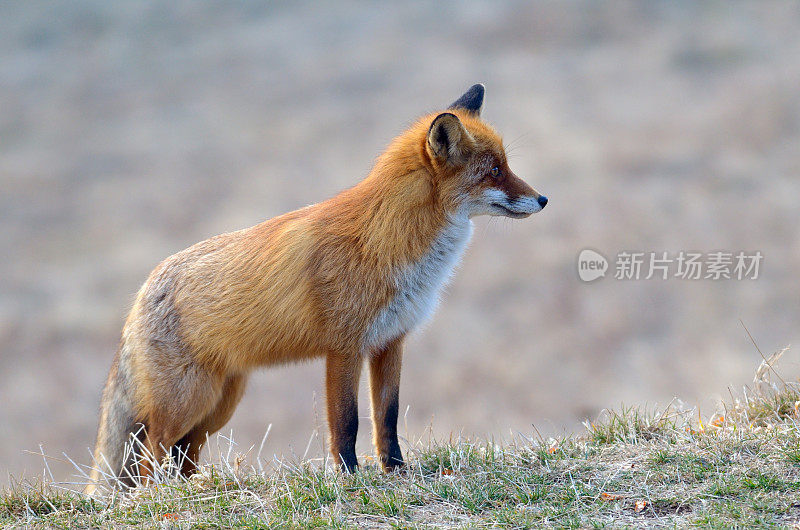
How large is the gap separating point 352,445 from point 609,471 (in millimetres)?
1550

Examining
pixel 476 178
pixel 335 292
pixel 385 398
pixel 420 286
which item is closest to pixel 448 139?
pixel 476 178

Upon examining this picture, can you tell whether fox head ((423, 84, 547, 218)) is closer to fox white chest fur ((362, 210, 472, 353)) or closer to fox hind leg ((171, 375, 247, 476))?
fox white chest fur ((362, 210, 472, 353))

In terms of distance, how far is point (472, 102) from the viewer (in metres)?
5.65

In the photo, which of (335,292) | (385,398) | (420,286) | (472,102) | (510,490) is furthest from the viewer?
(472,102)

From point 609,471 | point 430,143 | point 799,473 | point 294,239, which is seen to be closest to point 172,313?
point 294,239

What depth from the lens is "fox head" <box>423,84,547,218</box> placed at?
16.4 feet

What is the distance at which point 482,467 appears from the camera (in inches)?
182

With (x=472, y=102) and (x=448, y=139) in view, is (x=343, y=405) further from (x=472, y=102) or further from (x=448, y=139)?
(x=472, y=102)

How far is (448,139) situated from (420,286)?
3.04ft

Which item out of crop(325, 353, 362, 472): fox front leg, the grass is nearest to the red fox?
crop(325, 353, 362, 472): fox front leg

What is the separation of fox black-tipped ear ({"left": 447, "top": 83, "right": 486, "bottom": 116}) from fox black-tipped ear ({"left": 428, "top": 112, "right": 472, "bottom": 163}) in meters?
0.65

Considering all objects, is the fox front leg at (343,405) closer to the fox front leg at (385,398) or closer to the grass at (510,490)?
the grass at (510,490)

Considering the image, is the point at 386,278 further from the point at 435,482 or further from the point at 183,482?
the point at 183,482

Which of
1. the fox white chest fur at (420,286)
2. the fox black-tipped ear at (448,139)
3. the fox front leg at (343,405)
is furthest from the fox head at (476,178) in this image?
the fox front leg at (343,405)
